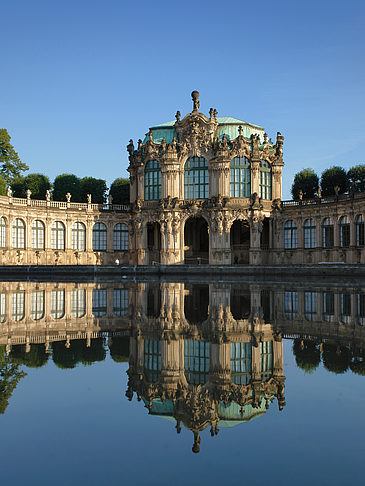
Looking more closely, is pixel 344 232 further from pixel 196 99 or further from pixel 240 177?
pixel 196 99

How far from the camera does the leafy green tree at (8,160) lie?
6775 centimetres

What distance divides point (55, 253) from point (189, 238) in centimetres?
1867

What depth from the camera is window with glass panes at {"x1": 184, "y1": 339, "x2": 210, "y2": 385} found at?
21.9 feet

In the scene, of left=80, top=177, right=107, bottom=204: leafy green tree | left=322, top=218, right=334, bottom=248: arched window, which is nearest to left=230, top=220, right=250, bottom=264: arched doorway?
left=322, top=218, right=334, bottom=248: arched window

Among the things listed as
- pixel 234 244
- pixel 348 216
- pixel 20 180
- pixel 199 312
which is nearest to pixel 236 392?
pixel 199 312

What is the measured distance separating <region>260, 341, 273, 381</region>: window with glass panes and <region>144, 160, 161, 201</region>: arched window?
56764 mm

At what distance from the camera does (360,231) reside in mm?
54062

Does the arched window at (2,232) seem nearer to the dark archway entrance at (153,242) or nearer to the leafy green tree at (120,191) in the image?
the dark archway entrance at (153,242)

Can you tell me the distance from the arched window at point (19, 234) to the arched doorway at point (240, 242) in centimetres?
2652

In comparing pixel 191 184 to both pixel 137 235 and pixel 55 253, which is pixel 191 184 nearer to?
pixel 137 235

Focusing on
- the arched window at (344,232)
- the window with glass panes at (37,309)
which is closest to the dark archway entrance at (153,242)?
the arched window at (344,232)

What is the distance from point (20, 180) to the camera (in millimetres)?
71750

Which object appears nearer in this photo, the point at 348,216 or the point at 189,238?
the point at 348,216

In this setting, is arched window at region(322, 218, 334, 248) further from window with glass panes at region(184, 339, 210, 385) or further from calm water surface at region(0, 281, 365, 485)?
window with glass panes at region(184, 339, 210, 385)
